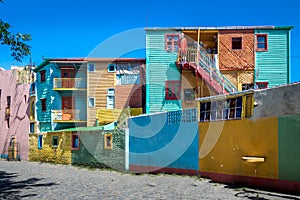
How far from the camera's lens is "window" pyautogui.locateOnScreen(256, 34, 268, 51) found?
2655 centimetres

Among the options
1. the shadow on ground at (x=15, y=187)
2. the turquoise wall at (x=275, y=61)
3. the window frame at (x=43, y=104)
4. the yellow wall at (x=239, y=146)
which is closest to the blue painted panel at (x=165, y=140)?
the yellow wall at (x=239, y=146)

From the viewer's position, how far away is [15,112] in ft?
122

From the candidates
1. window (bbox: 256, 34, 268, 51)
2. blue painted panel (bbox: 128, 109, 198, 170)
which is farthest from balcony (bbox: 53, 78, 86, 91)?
window (bbox: 256, 34, 268, 51)

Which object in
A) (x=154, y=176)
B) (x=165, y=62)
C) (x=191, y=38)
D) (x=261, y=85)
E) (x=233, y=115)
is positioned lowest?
(x=154, y=176)

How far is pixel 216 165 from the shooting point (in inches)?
593

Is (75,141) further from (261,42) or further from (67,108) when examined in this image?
(261,42)

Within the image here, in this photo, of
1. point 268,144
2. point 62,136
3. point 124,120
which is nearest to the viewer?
point 268,144

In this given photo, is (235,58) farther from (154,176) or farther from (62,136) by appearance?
(62,136)

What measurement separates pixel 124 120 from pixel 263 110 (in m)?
10.9

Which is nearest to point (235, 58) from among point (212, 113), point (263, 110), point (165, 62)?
point (165, 62)

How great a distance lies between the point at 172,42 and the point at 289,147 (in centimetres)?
1640

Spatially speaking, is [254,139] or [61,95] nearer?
[254,139]

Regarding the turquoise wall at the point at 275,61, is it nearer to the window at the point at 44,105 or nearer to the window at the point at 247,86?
the window at the point at 247,86

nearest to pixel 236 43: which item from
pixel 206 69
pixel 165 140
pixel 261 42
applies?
pixel 261 42
